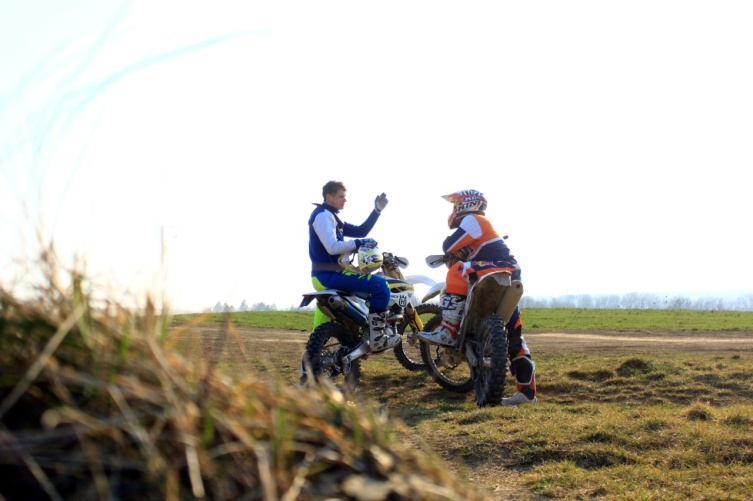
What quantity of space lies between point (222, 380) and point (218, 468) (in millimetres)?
208

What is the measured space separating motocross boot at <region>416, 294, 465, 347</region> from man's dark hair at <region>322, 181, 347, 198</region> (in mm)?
1823

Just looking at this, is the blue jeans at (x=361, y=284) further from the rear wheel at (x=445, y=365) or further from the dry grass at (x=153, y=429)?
the dry grass at (x=153, y=429)

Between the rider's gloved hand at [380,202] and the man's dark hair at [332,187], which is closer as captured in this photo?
the man's dark hair at [332,187]

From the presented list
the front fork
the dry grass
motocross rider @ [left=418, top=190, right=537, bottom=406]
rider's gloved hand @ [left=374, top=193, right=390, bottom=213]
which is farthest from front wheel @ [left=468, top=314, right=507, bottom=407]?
the dry grass

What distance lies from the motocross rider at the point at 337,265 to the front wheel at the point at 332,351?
0.27m

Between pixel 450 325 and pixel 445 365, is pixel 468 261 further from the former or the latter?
pixel 445 365

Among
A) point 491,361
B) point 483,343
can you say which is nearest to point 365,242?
point 483,343

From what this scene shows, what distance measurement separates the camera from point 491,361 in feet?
25.4

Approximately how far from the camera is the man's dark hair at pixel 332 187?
8609 millimetres

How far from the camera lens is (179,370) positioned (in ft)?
5.12

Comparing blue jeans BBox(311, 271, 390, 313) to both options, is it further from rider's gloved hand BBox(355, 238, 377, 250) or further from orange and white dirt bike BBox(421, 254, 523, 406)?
orange and white dirt bike BBox(421, 254, 523, 406)

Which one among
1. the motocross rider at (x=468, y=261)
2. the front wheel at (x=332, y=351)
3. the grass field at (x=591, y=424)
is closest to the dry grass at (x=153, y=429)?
the grass field at (x=591, y=424)

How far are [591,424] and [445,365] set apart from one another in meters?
3.32

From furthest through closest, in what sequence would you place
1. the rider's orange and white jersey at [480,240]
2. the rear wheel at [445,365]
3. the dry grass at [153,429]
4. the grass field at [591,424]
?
the rear wheel at [445,365] < the rider's orange and white jersey at [480,240] < the grass field at [591,424] < the dry grass at [153,429]
